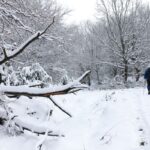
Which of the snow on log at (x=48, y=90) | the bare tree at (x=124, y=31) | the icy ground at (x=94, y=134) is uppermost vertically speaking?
the bare tree at (x=124, y=31)

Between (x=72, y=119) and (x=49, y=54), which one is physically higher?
(x=49, y=54)

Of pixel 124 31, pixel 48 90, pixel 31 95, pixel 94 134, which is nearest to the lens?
pixel 48 90

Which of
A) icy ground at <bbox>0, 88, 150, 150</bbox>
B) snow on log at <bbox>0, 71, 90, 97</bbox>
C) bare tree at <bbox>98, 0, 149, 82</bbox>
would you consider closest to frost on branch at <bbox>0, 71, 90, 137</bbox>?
snow on log at <bbox>0, 71, 90, 97</bbox>

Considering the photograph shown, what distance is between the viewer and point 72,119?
6.03 meters

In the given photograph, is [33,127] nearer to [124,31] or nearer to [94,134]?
[94,134]

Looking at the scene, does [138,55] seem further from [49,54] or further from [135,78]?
[49,54]

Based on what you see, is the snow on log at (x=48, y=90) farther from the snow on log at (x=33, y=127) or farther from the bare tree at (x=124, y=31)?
the bare tree at (x=124, y=31)

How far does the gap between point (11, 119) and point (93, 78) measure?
37596 millimetres

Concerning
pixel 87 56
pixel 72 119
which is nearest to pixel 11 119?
pixel 72 119

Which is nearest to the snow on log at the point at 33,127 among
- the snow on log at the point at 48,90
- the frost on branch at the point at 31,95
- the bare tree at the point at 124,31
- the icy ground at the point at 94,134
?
the frost on branch at the point at 31,95

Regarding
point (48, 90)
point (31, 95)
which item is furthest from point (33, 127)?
point (48, 90)

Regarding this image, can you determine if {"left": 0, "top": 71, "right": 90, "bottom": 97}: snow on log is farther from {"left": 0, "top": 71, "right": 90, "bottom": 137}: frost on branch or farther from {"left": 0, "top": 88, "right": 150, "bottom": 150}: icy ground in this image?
{"left": 0, "top": 88, "right": 150, "bottom": 150}: icy ground

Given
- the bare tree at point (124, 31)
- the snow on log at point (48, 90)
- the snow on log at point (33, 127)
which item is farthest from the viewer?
the bare tree at point (124, 31)

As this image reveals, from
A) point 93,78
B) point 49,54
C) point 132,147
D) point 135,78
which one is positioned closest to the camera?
point 132,147
